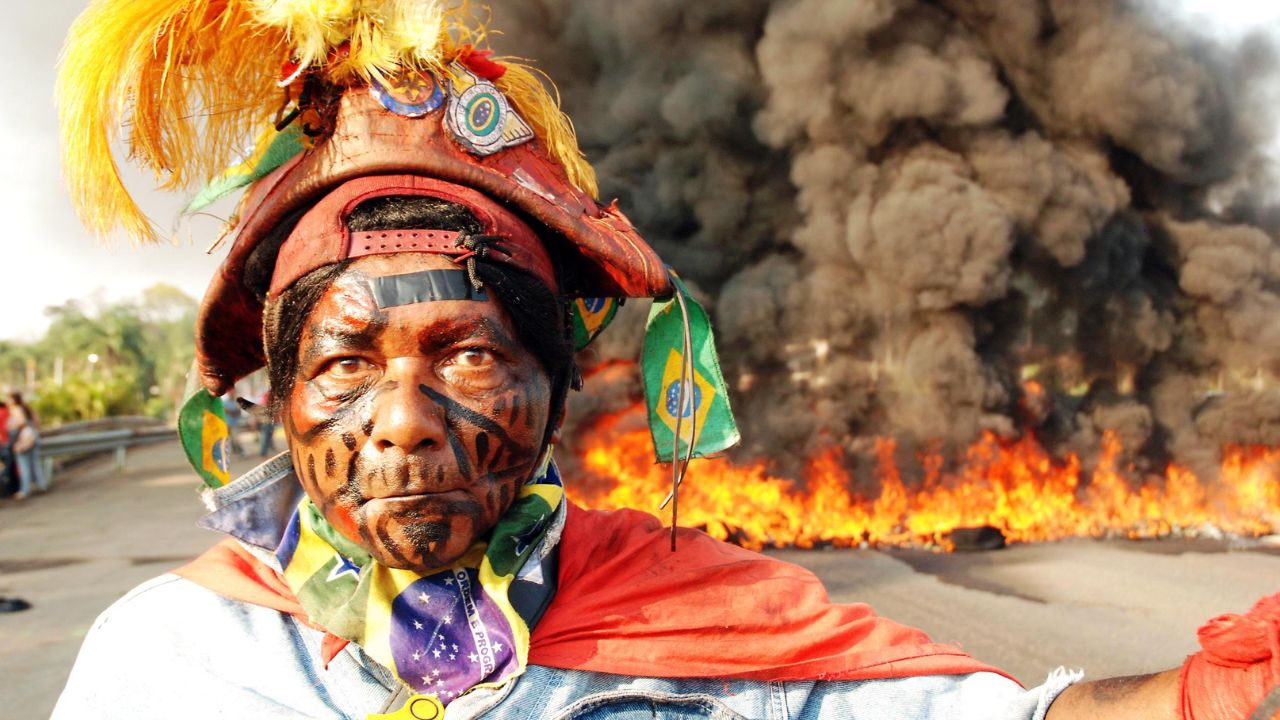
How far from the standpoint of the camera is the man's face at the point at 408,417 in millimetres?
1467

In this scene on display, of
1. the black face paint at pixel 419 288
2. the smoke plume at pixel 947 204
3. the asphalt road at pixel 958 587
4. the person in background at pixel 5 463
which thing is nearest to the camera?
the black face paint at pixel 419 288

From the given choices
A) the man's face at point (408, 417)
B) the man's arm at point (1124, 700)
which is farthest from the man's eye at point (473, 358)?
the man's arm at point (1124, 700)

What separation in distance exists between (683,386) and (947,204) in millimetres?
11803

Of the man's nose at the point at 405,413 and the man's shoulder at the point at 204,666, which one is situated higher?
the man's nose at the point at 405,413

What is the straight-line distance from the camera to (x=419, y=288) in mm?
1524

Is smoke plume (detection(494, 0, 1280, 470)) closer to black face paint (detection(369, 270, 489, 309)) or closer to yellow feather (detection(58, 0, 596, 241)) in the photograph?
yellow feather (detection(58, 0, 596, 241))

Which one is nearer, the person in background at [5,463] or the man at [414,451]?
the man at [414,451]

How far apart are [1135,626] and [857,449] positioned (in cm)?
666

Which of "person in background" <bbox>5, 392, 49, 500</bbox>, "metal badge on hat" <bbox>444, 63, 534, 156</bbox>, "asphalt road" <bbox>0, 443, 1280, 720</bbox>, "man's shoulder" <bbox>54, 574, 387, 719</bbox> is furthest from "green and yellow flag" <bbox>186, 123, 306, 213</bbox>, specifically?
"person in background" <bbox>5, 392, 49, 500</bbox>

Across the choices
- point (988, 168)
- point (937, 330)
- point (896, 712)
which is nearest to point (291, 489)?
point (896, 712)

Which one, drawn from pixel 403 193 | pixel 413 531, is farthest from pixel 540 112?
pixel 413 531

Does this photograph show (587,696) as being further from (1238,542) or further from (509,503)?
(1238,542)

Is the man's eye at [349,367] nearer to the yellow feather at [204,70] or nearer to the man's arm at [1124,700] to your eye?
the yellow feather at [204,70]

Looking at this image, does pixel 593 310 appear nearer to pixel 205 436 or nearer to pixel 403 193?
pixel 403 193
